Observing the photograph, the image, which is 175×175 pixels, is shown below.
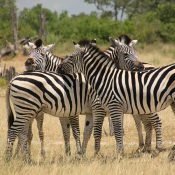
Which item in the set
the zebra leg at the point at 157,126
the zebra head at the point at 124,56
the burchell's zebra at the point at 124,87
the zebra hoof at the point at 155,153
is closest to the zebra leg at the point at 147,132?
the zebra leg at the point at 157,126

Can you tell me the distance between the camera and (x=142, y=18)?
172ft

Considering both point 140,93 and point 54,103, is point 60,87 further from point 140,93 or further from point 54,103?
point 140,93

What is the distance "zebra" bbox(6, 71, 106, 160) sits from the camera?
8.67m

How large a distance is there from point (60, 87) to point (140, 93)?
55.4 inches

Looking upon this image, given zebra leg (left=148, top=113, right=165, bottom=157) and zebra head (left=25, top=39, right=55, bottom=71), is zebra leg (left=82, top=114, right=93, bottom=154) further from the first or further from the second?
zebra head (left=25, top=39, right=55, bottom=71)

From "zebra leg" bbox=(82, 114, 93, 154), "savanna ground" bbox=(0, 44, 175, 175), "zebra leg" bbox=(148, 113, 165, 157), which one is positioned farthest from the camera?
"zebra leg" bbox=(148, 113, 165, 157)

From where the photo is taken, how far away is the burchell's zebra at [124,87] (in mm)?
8664

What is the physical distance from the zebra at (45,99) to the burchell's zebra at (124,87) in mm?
315

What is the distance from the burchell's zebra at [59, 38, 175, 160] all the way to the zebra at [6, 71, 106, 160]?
32 cm

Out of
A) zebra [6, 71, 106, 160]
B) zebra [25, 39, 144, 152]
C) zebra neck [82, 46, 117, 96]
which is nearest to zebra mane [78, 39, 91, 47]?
zebra neck [82, 46, 117, 96]

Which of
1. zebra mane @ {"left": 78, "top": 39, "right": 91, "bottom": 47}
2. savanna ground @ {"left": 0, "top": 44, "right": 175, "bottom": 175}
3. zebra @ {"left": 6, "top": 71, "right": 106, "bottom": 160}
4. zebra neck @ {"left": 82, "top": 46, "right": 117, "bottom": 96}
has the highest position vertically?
zebra mane @ {"left": 78, "top": 39, "right": 91, "bottom": 47}

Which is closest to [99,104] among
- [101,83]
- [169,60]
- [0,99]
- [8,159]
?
[101,83]

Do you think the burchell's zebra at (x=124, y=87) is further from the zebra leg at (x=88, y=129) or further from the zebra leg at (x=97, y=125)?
the zebra leg at (x=88, y=129)

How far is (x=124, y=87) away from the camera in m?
8.82
